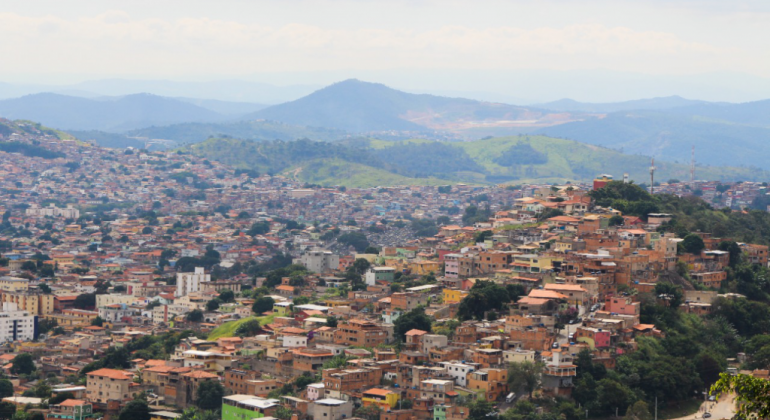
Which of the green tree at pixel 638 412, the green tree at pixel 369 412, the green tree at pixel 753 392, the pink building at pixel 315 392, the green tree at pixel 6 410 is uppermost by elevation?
the green tree at pixel 753 392

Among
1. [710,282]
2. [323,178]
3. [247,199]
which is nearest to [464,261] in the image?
[710,282]

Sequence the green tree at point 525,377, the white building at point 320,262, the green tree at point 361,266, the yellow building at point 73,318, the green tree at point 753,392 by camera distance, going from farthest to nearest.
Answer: the white building at point 320,262 < the green tree at point 361,266 < the yellow building at point 73,318 < the green tree at point 525,377 < the green tree at point 753,392

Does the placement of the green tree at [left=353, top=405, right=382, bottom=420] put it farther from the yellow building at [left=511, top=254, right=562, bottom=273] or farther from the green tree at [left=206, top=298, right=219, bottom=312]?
the green tree at [left=206, top=298, right=219, bottom=312]

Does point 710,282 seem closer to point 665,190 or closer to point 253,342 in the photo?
point 253,342

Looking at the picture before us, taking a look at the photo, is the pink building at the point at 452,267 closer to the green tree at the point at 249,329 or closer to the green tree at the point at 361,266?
the green tree at the point at 361,266

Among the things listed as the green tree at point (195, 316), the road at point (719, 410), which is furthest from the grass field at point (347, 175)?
the road at point (719, 410)

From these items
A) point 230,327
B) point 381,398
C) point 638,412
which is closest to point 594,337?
point 638,412

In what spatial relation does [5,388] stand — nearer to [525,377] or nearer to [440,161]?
[525,377]
